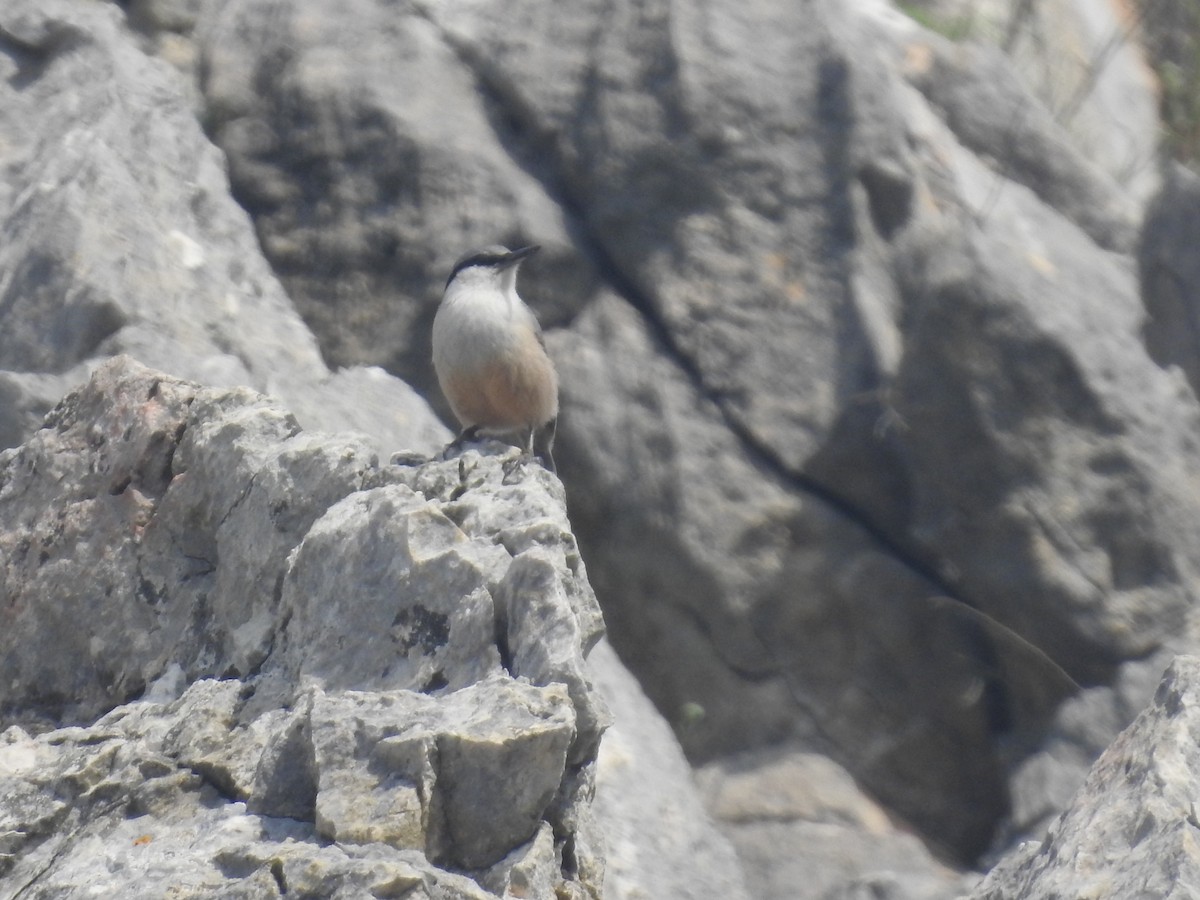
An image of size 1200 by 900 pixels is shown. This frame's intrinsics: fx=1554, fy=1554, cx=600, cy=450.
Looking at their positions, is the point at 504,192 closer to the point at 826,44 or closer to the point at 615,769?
the point at 826,44

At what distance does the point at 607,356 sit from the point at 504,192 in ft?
3.91

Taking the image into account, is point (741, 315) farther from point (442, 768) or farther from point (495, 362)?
point (442, 768)

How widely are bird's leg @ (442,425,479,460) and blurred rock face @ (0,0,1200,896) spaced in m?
0.36

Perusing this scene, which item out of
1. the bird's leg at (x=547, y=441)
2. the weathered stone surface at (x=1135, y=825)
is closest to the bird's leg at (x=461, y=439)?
the bird's leg at (x=547, y=441)

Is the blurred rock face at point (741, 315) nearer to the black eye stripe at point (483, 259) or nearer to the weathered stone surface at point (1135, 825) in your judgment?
the black eye stripe at point (483, 259)

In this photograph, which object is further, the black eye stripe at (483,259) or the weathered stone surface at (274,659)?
the black eye stripe at (483,259)

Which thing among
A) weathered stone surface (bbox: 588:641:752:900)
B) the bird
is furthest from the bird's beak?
weathered stone surface (bbox: 588:641:752:900)

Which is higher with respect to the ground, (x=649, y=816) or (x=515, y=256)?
(x=515, y=256)

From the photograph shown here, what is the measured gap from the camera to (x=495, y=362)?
287 inches

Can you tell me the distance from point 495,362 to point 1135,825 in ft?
13.9

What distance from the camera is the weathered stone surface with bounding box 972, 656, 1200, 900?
3.44 m

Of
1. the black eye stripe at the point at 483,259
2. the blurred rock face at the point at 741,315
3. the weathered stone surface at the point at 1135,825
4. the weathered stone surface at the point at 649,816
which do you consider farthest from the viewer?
the blurred rock face at the point at 741,315

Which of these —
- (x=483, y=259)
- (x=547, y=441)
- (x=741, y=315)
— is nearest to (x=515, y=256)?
(x=483, y=259)

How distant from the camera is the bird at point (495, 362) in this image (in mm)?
7332
